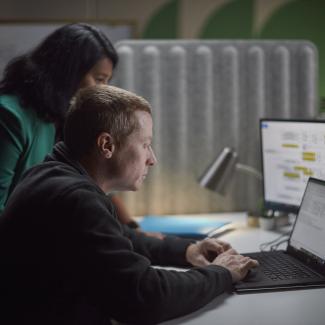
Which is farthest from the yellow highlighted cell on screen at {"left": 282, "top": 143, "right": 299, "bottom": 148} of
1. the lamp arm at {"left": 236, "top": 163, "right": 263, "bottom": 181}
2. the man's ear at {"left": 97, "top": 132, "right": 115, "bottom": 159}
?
the man's ear at {"left": 97, "top": 132, "right": 115, "bottom": 159}

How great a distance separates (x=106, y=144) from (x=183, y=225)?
2.74 feet

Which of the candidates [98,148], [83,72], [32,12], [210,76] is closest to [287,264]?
[98,148]

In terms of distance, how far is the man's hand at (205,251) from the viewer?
1429mm

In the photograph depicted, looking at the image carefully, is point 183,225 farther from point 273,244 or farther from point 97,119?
point 97,119

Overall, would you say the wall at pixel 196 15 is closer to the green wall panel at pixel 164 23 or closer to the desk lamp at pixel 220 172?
the green wall panel at pixel 164 23

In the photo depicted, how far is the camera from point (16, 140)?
1558mm

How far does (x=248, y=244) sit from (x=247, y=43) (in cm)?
81

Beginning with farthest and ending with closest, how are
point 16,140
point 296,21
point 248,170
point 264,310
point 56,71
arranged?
point 296,21 → point 248,170 → point 56,71 → point 16,140 → point 264,310

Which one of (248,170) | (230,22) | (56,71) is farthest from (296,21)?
(56,71)

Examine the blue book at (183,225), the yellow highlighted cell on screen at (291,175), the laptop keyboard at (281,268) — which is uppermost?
the yellow highlighted cell on screen at (291,175)

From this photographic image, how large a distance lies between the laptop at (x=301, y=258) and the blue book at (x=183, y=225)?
35cm

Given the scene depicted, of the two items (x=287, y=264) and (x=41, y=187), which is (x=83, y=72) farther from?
(x=287, y=264)

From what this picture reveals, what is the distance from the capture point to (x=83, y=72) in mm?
1662

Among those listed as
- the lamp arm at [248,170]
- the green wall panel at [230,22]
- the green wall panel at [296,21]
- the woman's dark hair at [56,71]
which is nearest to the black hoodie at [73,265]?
the woman's dark hair at [56,71]
